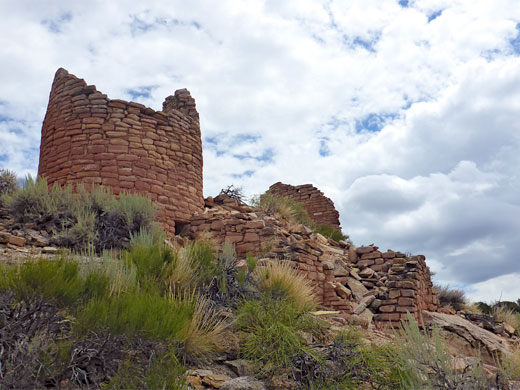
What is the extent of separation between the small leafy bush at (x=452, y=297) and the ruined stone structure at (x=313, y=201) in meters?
4.68

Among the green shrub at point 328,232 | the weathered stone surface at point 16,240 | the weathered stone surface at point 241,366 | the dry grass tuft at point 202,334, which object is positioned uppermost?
the green shrub at point 328,232

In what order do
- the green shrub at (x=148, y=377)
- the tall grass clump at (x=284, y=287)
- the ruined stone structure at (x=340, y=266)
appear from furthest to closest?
the ruined stone structure at (x=340, y=266), the tall grass clump at (x=284, y=287), the green shrub at (x=148, y=377)

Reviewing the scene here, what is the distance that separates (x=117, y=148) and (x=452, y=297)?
346 inches

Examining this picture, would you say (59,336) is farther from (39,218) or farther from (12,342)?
(39,218)

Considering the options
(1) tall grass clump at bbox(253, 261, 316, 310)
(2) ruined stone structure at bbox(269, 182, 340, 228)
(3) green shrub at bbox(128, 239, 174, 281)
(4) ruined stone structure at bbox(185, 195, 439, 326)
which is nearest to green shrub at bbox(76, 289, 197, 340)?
(3) green shrub at bbox(128, 239, 174, 281)

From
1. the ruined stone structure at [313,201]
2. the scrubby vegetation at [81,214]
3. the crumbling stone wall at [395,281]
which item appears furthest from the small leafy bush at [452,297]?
the scrubby vegetation at [81,214]

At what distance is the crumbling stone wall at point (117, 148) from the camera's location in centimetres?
941

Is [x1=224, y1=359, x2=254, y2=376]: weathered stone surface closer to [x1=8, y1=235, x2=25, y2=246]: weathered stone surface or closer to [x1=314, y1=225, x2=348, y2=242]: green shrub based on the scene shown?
[x1=8, y1=235, x2=25, y2=246]: weathered stone surface

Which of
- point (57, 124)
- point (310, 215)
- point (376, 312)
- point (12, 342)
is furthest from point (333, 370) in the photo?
point (310, 215)

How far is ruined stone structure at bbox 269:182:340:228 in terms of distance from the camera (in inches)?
656

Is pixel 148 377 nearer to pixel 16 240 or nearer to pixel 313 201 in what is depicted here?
pixel 16 240

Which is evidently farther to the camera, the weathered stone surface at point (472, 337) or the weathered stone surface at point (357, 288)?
the weathered stone surface at point (357, 288)

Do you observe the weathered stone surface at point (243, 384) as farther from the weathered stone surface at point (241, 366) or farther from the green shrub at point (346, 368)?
the green shrub at point (346, 368)

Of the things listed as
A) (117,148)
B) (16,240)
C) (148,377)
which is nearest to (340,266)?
(117,148)
